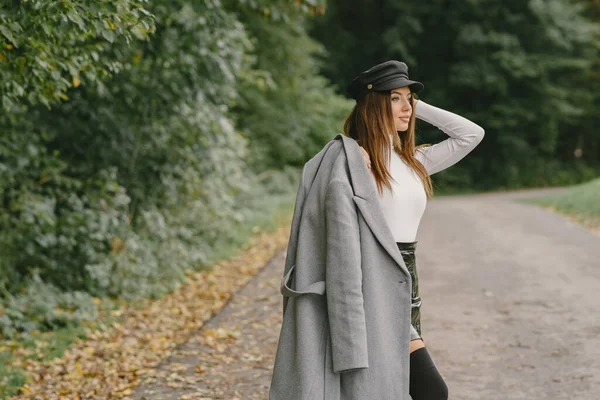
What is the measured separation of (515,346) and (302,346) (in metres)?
3.79

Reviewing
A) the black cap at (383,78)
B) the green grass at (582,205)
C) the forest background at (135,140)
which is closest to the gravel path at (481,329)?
the forest background at (135,140)

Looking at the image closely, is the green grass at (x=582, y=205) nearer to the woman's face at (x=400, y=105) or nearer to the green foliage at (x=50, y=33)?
the green foliage at (x=50, y=33)

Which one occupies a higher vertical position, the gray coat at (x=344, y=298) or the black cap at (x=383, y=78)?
the black cap at (x=383, y=78)

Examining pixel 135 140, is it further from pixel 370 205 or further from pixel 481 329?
pixel 370 205

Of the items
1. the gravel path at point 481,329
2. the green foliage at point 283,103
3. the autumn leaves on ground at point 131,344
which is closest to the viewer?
the gravel path at point 481,329

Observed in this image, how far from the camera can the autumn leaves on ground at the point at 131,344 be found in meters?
5.49

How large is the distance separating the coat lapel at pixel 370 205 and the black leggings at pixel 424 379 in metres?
0.41

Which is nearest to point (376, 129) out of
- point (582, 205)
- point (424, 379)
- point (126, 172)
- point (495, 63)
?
point (424, 379)

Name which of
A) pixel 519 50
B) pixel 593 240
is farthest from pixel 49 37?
pixel 519 50

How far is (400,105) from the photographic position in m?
3.15

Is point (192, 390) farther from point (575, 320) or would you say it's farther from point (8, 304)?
point (575, 320)

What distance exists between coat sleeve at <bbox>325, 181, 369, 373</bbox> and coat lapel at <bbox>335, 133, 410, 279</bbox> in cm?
6

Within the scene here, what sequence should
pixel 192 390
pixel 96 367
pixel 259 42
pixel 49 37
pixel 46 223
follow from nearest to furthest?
pixel 49 37, pixel 192 390, pixel 96 367, pixel 46 223, pixel 259 42

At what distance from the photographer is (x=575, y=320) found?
6918 millimetres
